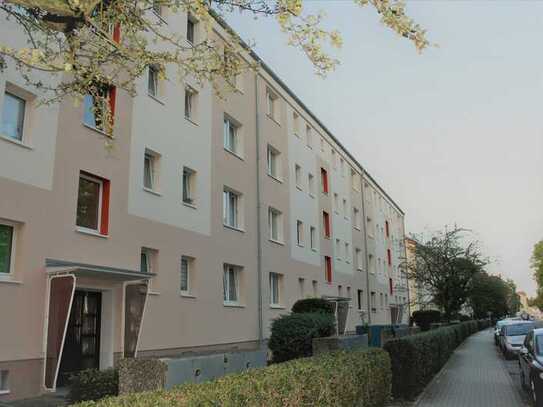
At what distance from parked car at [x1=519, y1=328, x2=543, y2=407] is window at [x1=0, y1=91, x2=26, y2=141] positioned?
1108 centimetres

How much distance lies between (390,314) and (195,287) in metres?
32.6

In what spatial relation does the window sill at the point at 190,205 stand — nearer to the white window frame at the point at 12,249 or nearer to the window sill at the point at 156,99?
the window sill at the point at 156,99

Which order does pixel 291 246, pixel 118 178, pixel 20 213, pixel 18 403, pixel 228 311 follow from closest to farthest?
pixel 18 403 < pixel 20 213 < pixel 118 178 < pixel 228 311 < pixel 291 246

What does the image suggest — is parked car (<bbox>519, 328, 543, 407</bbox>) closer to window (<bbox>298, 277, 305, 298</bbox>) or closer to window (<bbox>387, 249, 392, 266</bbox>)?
window (<bbox>298, 277, 305, 298</bbox>)

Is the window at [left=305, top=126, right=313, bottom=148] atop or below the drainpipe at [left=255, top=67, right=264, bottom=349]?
atop

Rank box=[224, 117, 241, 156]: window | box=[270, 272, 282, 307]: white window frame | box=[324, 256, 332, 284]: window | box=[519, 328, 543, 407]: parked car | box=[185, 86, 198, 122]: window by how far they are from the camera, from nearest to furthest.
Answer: box=[519, 328, 543, 407]: parked car < box=[185, 86, 198, 122]: window < box=[224, 117, 241, 156]: window < box=[270, 272, 282, 307]: white window frame < box=[324, 256, 332, 284]: window

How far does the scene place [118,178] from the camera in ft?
44.3

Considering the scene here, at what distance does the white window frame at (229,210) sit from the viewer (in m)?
19.3

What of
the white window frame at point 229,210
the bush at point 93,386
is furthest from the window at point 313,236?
the bush at point 93,386

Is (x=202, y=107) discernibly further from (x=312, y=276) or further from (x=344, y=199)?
(x=344, y=199)

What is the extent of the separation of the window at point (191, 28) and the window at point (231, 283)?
820 cm

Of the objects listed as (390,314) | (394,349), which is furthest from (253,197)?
(390,314)

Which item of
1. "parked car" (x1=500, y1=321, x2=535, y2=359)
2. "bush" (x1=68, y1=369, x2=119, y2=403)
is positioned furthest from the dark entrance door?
"parked car" (x1=500, y1=321, x2=535, y2=359)

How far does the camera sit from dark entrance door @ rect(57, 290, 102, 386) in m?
11.8
